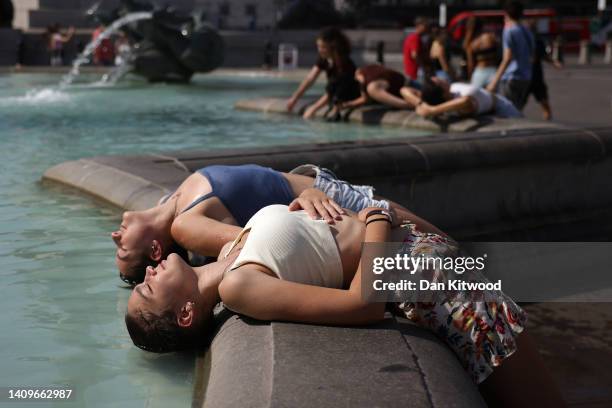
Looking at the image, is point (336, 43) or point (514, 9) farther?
point (336, 43)

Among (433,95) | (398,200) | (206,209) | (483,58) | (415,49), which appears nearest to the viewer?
(206,209)

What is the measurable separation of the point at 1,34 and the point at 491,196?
2378cm

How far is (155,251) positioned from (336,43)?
736 cm

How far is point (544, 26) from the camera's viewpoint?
36.8 metres

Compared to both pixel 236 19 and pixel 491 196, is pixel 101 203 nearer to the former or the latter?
pixel 491 196

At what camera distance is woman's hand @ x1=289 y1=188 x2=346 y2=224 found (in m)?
3.61

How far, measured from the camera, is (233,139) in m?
9.87

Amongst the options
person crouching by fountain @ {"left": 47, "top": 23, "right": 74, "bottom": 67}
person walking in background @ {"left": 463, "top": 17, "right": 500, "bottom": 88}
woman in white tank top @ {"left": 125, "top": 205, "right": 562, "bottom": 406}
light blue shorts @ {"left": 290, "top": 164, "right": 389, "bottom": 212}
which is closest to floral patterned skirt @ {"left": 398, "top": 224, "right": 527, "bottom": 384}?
woman in white tank top @ {"left": 125, "top": 205, "right": 562, "bottom": 406}

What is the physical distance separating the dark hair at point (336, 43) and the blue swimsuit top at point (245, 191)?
23.1 feet

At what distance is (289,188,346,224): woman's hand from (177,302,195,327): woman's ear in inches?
20.0

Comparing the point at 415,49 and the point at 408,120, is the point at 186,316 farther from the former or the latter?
the point at 415,49

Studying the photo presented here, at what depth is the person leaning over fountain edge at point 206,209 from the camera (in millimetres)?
4202

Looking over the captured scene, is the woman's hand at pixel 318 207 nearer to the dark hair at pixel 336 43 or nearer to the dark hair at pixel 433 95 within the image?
the dark hair at pixel 433 95

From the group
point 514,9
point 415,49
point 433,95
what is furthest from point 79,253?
point 415,49
